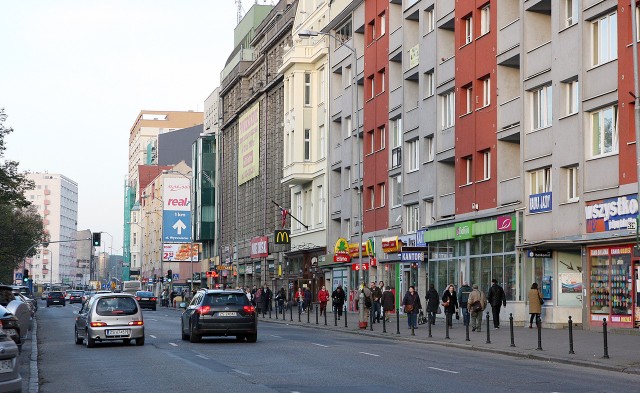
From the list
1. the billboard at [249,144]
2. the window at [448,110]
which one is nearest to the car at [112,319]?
the window at [448,110]

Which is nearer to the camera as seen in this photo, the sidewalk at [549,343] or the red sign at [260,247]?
the sidewalk at [549,343]

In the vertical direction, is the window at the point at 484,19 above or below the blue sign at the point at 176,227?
above

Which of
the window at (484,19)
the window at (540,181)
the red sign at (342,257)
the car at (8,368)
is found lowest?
the car at (8,368)

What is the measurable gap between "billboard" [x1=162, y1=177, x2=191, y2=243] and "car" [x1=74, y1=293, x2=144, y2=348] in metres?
88.2

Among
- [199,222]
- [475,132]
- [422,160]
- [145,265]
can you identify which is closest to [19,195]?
[422,160]

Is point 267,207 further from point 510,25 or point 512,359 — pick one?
point 512,359

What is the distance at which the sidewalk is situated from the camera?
922 inches

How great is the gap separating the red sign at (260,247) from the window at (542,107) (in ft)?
144

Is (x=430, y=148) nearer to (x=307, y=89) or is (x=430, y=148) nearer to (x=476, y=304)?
(x=476, y=304)

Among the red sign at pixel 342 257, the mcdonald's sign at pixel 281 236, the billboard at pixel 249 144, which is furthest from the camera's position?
the billboard at pixel 249 144

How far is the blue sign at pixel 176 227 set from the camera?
389 ft

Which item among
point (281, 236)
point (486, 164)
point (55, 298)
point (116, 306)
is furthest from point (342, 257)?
point (55, 298)

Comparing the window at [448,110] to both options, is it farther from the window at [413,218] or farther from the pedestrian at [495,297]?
the pedestrian at [495,297]

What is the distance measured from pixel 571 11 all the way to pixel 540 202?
6597 mm
